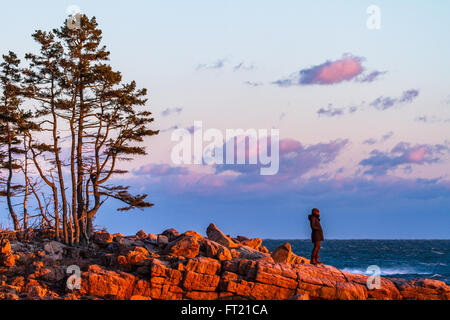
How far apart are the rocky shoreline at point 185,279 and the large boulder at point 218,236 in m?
2.40

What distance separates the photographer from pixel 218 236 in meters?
28.3

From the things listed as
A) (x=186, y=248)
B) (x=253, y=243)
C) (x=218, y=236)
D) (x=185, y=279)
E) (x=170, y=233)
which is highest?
(x=170, y=233)

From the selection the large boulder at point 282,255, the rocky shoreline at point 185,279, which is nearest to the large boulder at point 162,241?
the rocky shoreline at point 185,279

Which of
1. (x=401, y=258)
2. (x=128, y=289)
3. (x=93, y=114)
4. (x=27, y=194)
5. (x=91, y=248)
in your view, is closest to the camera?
(x=128, y=289)

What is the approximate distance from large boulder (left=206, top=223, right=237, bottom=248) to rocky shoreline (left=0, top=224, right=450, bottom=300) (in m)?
2.40

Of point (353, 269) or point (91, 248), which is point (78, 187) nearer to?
point (91, 248)

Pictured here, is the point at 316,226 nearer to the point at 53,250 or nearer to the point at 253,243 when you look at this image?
the point at 253,243

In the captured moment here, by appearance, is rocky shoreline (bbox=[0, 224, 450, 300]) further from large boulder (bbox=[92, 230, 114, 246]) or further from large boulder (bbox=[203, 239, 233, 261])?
large boulder (bbox=[92, 230, 114, 246])

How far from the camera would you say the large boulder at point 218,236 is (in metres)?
27.7

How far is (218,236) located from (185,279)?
5.60 meters

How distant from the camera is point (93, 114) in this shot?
30219 mm

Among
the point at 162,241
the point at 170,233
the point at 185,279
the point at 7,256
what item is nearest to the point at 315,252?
the point at 185,279
